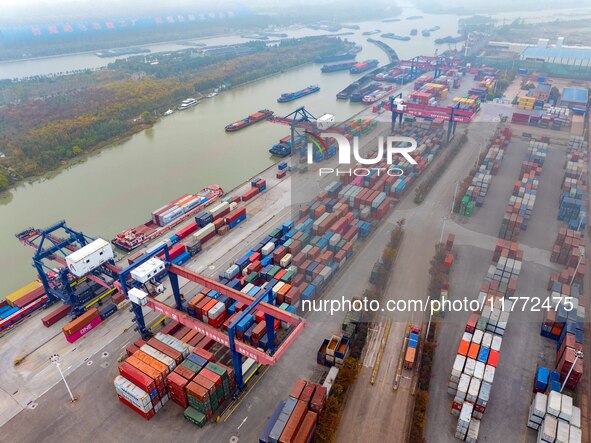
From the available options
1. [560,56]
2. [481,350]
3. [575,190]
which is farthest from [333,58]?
[481,350]

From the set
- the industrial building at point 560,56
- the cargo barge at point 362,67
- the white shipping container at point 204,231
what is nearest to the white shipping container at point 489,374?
the white shipping container at point 204,231

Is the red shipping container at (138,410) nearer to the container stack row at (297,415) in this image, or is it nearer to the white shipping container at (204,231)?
the container stack row at (297,415)

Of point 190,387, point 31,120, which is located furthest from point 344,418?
point 31,120

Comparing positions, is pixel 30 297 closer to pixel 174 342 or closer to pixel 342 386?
pixel 174 342

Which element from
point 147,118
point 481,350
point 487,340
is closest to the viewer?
point 481,350

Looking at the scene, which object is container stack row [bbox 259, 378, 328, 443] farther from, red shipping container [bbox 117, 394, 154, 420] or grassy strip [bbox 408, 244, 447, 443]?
red shipping container [bbox 117, 394, 154, 420]
